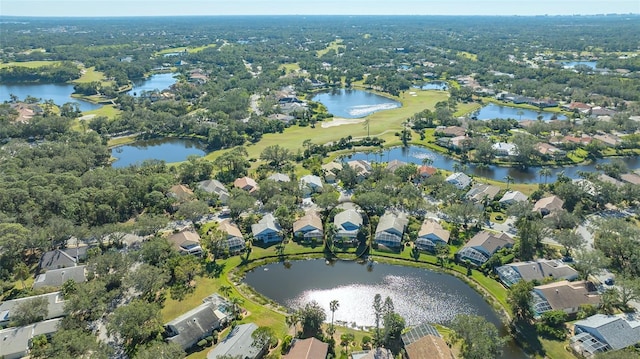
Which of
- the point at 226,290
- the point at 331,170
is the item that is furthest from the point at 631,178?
the point at 226,290

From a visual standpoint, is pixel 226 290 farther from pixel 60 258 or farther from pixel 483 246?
pixel 483 246

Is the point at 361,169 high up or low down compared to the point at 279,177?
up

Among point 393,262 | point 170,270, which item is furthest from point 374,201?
point 170,270

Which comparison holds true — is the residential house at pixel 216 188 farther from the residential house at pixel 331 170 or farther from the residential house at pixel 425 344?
the residential house at pixel 425 344

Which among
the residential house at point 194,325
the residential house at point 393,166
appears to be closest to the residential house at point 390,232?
the residential house at point 393,166

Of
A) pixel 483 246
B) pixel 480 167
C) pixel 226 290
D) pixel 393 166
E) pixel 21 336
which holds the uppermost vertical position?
pixel 393 166

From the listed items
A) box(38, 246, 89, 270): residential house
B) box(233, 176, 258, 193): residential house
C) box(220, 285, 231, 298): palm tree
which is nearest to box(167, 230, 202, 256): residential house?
box(220, 285, 231, 298): palm tree

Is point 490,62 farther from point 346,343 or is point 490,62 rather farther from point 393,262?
point 346,343
